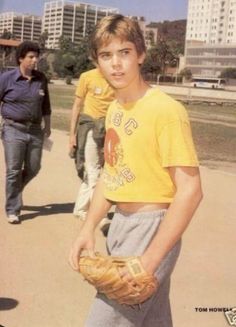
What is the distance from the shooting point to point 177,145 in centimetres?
152

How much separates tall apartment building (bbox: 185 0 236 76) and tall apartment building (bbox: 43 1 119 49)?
0.40 m

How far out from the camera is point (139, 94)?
162 cm

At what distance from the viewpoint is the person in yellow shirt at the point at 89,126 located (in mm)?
3783

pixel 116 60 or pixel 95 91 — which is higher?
pixel 116 60

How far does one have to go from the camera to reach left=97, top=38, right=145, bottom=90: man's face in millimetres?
→ 1620

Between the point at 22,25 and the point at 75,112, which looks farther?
the point at 75,112

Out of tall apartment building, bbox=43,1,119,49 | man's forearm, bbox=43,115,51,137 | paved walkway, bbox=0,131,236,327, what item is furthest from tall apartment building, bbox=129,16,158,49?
man's forearm, bbox=43,115,51,137

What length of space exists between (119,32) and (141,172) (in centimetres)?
36

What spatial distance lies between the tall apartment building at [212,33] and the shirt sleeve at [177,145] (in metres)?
1.16

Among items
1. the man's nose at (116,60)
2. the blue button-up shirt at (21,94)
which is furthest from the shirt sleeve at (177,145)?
the blue button-up shirt at (21,94)

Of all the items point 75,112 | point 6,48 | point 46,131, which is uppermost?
point 6,48

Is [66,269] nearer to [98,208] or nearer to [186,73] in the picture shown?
[186,73]

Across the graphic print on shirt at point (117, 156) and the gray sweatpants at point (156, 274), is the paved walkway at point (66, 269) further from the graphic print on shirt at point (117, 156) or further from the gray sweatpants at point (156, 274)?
the graphic print on shirt at point (117, 156)

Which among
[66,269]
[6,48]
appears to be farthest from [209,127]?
[66,269]
